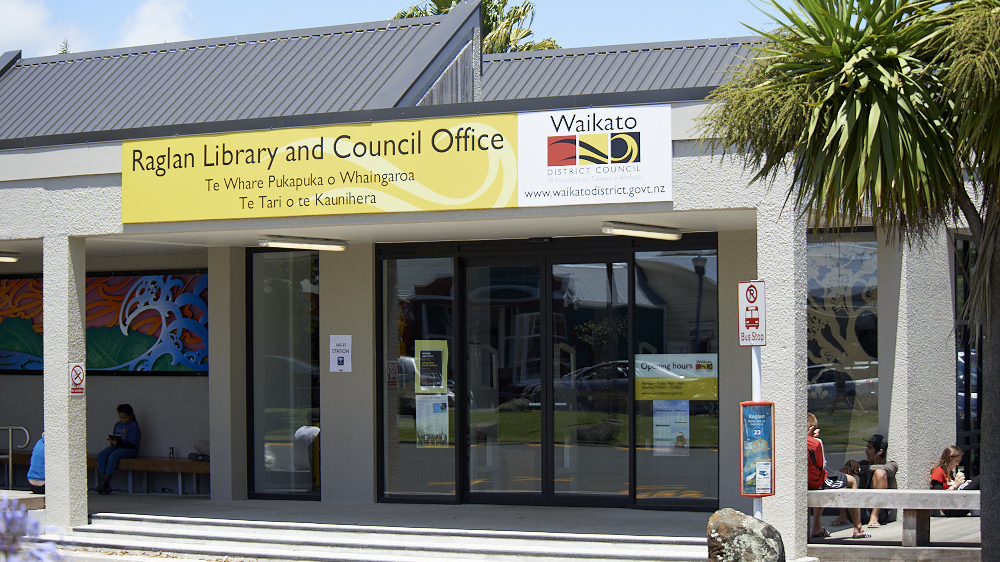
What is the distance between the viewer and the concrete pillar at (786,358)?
865 centimetres

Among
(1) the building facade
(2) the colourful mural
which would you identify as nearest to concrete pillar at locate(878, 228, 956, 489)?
(1) the building facade

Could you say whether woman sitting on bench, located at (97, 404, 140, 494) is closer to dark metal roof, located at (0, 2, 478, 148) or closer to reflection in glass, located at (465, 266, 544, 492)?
dark metal roof, located at (0, 2, 478, 148)

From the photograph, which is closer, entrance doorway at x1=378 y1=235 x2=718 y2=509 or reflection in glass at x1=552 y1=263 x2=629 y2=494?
entrance doorway at x1=378 y1=235 x2=718 y2=509

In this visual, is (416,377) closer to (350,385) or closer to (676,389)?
(350,385)

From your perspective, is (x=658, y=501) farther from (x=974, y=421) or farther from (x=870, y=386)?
(x=974, y=421)

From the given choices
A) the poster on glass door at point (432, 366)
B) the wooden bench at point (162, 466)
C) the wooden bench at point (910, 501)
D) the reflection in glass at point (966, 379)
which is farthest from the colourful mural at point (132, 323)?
the reflection in glass at point (966, 379)

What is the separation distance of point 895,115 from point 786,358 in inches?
125

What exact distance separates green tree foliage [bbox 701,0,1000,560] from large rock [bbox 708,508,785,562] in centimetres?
129

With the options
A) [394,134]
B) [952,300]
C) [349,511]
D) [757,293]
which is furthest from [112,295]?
[952,300]

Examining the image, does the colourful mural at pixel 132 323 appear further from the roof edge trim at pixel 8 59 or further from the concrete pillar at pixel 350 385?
the roof edge trim at pixel 8 59

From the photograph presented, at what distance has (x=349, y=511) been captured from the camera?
11883 millimetres

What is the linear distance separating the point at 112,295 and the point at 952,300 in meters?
11.2

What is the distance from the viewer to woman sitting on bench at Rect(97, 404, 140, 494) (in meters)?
13.8

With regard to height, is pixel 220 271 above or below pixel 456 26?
below
